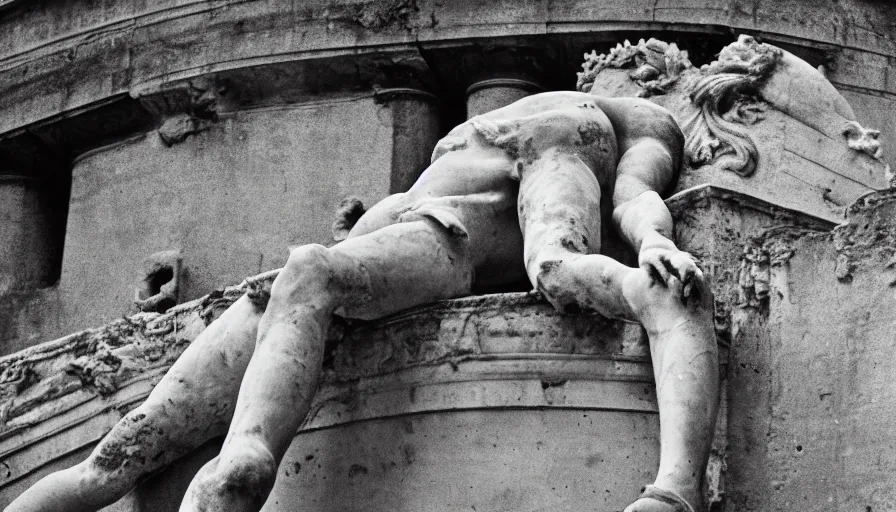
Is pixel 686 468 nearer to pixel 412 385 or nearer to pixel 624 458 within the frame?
pixel 624 458

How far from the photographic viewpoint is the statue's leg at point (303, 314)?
870 cm

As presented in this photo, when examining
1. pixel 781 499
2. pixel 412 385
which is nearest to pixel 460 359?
pixel 412 385

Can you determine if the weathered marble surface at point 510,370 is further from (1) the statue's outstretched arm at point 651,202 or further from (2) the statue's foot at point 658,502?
(2) the statue's foot at point 658,502

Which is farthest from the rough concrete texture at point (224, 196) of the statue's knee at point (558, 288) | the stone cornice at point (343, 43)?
the statue's knee at point (558, 288)

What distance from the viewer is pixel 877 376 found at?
9.07 meters

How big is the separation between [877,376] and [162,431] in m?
2.98

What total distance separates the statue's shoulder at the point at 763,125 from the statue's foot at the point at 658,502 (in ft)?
7.47

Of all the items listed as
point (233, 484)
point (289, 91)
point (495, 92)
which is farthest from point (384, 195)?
point (233, 484)

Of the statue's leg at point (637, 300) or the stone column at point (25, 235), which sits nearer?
the statue's leg at point (637, 300)

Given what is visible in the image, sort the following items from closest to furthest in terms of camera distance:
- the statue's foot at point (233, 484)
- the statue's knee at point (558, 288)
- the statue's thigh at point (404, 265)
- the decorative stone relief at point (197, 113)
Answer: the statue's foot at point (233, 484)
the statue's knee at point (558, 288)
the statue's thigh at point (404, 265)
the decorative stone relief at point (197, 113)

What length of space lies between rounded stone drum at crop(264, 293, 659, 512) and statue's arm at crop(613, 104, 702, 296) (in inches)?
14.7

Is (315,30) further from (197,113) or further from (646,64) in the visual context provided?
(646,64)

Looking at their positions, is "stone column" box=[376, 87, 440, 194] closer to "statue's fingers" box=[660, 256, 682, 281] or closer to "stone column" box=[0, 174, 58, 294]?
"stone column" box=[0, 174, 58, 294]

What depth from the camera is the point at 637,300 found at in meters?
9.09
